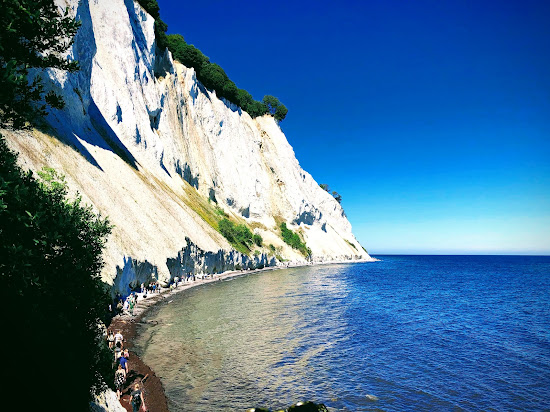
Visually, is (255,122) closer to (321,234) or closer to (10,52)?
(321,234)

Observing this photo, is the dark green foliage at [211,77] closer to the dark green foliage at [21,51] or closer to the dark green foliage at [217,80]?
the dark green foliage at [217,80]

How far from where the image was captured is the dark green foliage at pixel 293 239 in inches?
4016

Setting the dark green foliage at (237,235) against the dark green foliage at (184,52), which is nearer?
the dark green foliage at (237,235)

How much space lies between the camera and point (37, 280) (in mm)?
8023

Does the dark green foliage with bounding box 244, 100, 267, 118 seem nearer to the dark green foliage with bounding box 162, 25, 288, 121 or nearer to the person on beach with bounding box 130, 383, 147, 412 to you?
the dark green foliage with bounding box 162, 25, 288, 121

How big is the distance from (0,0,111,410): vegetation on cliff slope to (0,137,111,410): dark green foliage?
19mm

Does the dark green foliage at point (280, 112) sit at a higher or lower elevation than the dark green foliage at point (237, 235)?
higher

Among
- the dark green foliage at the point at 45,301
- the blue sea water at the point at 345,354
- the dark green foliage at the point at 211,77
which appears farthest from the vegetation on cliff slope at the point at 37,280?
the dark green foliage at the point at 211,77

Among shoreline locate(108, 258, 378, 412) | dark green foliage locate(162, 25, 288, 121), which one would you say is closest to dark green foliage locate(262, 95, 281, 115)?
dark green foliage locate(162, 25, 288, 121)

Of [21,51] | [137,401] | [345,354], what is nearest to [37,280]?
[21,51]

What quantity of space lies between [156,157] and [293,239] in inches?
2123

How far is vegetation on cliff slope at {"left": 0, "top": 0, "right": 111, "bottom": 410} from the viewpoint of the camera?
700cm

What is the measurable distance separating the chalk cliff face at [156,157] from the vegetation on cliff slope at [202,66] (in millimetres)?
3279

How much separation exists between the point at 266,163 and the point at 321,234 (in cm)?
3417
